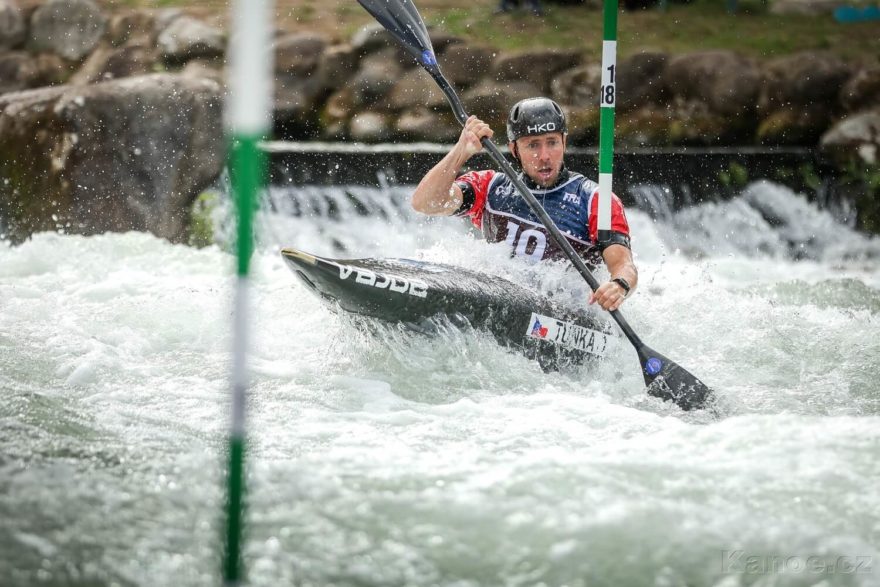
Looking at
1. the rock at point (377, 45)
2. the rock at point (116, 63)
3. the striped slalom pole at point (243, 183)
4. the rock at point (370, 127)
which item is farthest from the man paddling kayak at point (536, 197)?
the rock at point (116, 63)

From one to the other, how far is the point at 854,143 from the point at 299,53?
547 centimetres

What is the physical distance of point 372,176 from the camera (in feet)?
26.6

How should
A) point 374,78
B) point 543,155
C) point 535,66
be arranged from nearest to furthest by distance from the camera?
point 543,155
point 374,78
point 535,66

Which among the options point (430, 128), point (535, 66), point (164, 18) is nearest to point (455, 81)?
point (535, 66)

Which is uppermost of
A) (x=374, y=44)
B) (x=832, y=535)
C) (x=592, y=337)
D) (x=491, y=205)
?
(x=374, y=44)

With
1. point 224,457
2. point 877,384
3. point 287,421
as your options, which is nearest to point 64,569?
point 224,457

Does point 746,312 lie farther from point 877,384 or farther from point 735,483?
point 735,483

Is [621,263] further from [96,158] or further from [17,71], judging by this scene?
[17,71]

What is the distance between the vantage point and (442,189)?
465 cm

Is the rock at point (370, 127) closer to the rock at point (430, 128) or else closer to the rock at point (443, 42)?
the rock at point (430, 128)

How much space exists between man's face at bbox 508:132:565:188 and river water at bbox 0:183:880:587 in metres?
0.44

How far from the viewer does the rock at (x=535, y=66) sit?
1057cm

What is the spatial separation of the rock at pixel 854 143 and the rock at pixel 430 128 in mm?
3436

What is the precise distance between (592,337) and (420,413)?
3.44ft
